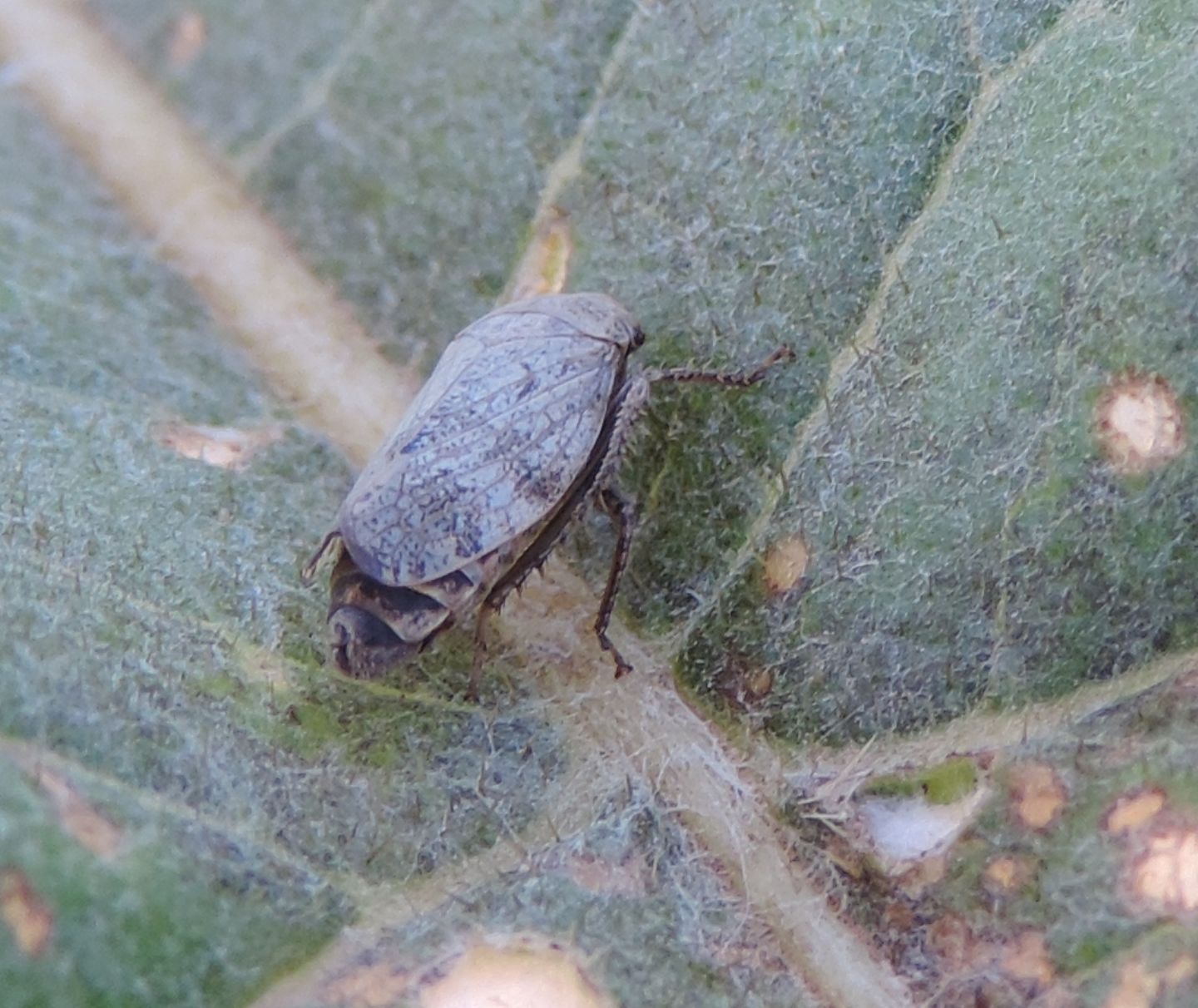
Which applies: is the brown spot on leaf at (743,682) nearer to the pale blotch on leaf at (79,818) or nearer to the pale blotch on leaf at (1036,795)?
the pale blotch on leaf at (1036,795)

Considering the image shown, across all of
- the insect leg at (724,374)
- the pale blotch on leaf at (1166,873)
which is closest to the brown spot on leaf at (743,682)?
the insect leg at (724,374)

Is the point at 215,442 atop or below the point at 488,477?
below

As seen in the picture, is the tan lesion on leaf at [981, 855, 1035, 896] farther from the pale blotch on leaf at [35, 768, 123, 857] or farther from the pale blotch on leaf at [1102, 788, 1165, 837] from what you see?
the pale blotch on leaf at [35, 768, 123, 857]

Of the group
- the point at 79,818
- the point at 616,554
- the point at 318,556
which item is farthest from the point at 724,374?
the point at 79,818

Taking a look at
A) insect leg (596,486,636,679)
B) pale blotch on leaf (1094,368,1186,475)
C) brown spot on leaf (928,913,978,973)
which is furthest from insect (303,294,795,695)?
brown spot on leaf (928,913,978,973)

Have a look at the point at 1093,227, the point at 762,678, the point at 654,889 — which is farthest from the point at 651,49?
the point at 654,889

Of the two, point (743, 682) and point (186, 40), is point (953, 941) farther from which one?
point (186, 40)
